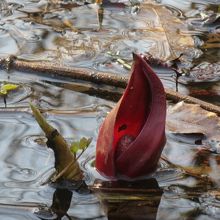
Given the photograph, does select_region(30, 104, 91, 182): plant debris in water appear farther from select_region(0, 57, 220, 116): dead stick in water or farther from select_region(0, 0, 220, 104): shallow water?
select_region(0, 0, 220, 104): shallow water

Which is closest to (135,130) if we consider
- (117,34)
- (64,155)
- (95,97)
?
(64,155)

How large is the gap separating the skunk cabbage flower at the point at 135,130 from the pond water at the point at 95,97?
6 cm

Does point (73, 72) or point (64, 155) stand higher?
point (64, 155)

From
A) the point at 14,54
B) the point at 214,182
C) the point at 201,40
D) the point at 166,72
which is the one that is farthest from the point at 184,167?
the point at 201,40

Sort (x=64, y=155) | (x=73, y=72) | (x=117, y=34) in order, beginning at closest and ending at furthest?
(x=64, y=155) → (x=73, y=72) → (x=117, y=34)

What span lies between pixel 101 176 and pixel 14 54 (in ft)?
3.89

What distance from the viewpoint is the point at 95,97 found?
98.2 inches

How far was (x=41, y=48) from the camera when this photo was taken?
3.00 metres

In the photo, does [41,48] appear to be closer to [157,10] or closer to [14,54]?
[14,54]

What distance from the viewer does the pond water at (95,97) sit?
178 cm

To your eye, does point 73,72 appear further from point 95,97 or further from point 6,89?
point 6,89

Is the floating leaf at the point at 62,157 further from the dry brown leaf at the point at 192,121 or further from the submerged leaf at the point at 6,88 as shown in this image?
the submerged leaf at the point at 6,88

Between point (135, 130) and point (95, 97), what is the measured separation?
64 centimetres

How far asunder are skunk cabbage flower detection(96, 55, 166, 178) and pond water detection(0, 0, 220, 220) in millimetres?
59
